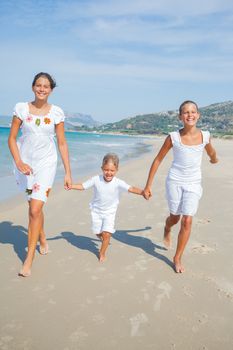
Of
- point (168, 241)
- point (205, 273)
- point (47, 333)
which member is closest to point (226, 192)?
point (168, 241)

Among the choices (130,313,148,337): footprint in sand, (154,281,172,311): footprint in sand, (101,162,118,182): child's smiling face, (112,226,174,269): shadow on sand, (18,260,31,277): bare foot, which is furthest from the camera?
(112,226,174,269): shadow on sand

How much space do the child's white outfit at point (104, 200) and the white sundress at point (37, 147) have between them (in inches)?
21.1

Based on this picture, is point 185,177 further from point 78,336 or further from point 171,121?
point 171,121

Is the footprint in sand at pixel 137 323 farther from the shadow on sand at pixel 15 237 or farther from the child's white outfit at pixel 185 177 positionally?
the shadow on sand at pixel 15 237

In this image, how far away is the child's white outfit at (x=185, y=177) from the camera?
418 centimetres

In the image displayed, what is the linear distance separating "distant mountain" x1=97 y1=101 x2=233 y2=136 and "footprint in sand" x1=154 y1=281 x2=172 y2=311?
125710 millimetres

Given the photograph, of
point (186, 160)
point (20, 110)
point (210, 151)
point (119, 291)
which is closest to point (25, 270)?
point (119, 291)

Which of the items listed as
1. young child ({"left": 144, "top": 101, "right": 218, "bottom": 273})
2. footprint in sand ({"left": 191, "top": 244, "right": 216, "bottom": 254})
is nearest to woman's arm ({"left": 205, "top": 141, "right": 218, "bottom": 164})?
young child ({"left": 144, "top": 101, "right": 218, "bottom": 273})

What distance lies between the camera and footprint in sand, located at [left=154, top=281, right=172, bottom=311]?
3266 millimetres

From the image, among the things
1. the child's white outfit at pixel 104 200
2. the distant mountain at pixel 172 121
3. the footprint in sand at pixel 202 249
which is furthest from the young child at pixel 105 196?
the distant mountain at pixel 172 121

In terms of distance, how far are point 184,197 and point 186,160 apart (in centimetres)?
44

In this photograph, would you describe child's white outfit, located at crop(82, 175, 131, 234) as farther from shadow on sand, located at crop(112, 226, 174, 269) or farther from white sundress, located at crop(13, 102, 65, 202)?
shadow on sand, located at crop(112, 226, 174, 269)

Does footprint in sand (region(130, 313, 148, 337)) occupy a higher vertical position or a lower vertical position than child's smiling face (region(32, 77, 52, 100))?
lower

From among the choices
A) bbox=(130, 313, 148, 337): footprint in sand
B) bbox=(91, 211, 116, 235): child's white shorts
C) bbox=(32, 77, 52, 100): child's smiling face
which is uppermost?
bbox=(32, 77, 52, 100): child's smiling face
